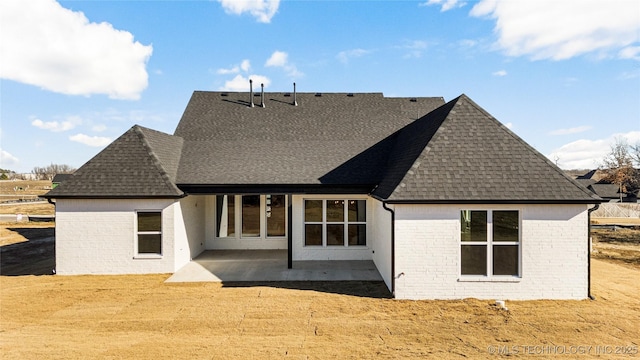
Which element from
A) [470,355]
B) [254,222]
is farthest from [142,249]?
[470,355]

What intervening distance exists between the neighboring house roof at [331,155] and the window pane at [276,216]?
204 cm

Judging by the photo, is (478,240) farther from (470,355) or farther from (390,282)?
(470,355)

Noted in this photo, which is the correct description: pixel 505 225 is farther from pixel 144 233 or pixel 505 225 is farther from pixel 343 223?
pixel 144 233

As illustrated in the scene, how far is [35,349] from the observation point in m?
6.47

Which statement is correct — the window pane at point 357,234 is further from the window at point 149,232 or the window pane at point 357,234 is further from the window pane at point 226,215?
the window at point 149,232

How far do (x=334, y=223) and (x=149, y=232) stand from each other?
707cm

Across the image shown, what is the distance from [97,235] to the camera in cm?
1170

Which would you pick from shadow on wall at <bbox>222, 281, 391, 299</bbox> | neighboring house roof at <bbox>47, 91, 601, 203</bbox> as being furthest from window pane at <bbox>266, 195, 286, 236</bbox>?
shadow on wall at <bbox>222, 281, 391, 299</bbox>

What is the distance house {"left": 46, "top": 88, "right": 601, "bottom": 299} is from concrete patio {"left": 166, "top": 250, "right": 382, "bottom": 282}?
0.51 m

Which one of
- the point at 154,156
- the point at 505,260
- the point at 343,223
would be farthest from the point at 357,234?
the point at 154,156

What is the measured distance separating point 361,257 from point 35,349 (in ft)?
33.5

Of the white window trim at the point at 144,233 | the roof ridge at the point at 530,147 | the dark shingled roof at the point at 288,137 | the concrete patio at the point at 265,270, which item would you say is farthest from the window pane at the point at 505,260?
the white window trim at the point at 144,233

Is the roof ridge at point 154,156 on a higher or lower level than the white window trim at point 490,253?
higher

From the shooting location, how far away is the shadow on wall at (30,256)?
41.2ft
